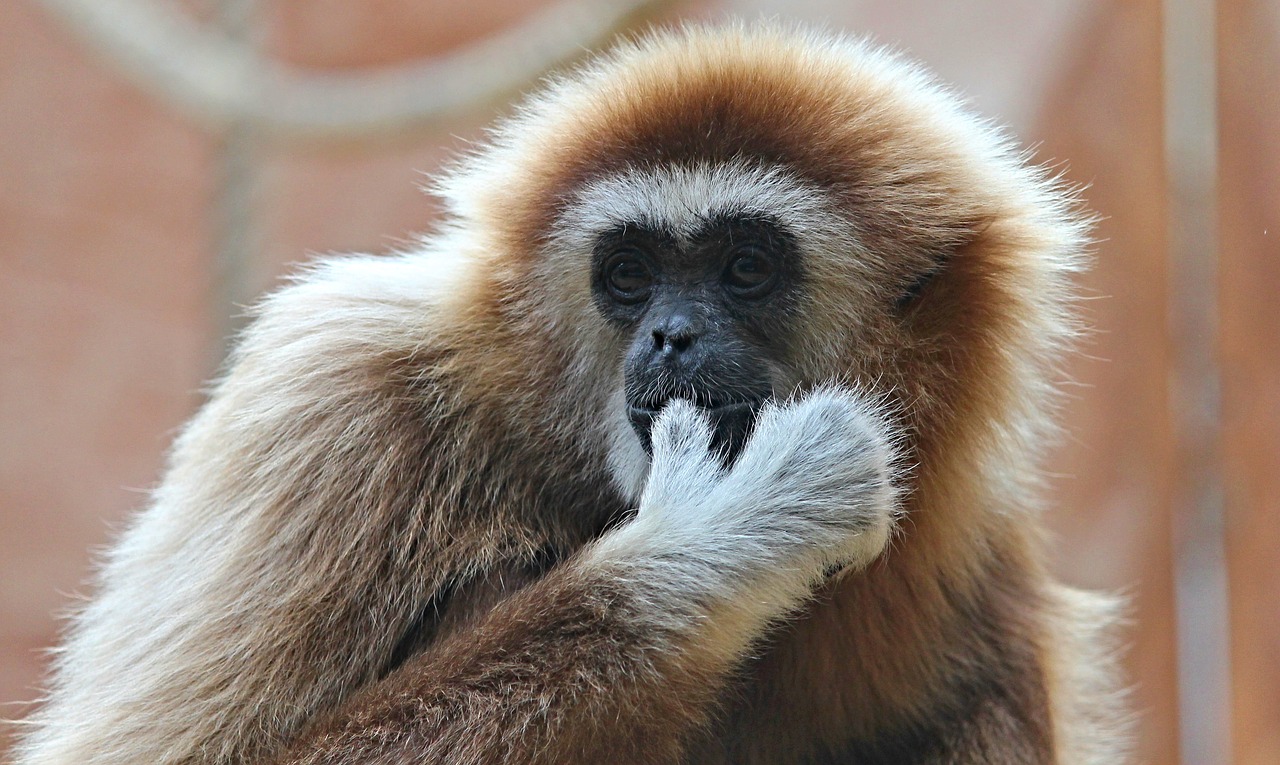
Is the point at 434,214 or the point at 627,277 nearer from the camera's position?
the point at 627,277

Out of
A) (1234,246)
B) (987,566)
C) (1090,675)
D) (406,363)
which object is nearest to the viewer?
(406,363)

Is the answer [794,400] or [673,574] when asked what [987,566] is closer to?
[794,400]

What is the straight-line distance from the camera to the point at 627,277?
125 inches

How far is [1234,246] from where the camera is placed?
203 inches

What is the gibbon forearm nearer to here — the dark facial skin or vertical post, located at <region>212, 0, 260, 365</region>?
the dark facial skin

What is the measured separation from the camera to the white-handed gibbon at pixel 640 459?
9.18ft

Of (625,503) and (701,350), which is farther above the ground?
(701,350)

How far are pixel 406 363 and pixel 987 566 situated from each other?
171 cm

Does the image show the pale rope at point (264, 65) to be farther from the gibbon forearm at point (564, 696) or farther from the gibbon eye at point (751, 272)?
the gibbon forearm at point (564, 696)

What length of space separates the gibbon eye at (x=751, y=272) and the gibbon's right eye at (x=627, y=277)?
0.20 meters

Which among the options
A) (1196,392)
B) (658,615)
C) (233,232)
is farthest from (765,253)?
(1196,392)

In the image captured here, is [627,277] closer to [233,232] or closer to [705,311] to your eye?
[705,311]

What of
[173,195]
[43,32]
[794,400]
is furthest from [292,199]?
[794,400]

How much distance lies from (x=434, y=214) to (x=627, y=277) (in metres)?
4.70
